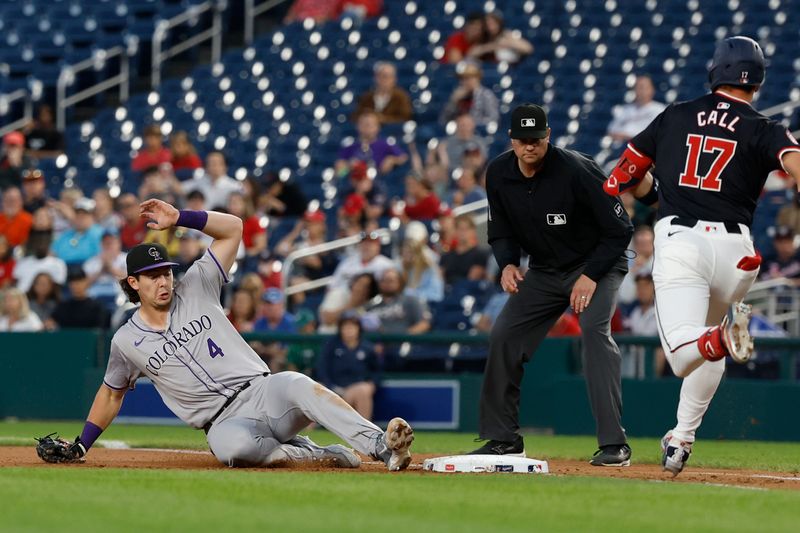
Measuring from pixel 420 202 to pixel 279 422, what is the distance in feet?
26.6

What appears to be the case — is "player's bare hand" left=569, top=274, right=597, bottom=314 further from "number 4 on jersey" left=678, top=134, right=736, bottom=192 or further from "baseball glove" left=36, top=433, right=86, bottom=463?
"baseball glove" left=36, top=433, right=86, bottom=463

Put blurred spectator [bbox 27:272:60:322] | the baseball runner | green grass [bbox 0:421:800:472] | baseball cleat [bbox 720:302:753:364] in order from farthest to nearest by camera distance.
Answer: blurred spectator [bbox 27:272:60:322] → green grass [bbox 0:421:800:472] → the baseball runner → baseball cleat [bbox 720:302:753:364]

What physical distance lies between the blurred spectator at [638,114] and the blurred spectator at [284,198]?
3.55 meters

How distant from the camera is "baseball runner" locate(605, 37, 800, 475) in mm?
7227

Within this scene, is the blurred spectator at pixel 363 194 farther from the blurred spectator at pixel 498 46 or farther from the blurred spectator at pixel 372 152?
the blurred spectator at pixel 498 46

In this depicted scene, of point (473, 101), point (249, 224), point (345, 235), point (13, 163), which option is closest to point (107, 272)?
point (249, 224)

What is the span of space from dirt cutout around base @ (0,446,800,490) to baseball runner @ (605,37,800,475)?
1.69 feet

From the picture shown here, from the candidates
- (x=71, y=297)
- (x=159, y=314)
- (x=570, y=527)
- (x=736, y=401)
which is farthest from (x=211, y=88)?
(x=570, y=527)

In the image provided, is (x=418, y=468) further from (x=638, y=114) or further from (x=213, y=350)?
(x=638, y=114)

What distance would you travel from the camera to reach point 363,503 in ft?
20.2

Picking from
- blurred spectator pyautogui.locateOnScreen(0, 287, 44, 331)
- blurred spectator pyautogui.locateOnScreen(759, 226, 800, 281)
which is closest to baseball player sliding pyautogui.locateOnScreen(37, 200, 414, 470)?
blurred spectator pyautogui.locateOnScreen(759, 226, 800, 281)

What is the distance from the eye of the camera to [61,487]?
265 inches

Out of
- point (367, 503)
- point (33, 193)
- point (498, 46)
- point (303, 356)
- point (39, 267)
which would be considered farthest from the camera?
point (498, 46)

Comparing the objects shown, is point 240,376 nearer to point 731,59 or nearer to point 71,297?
point 731,59
